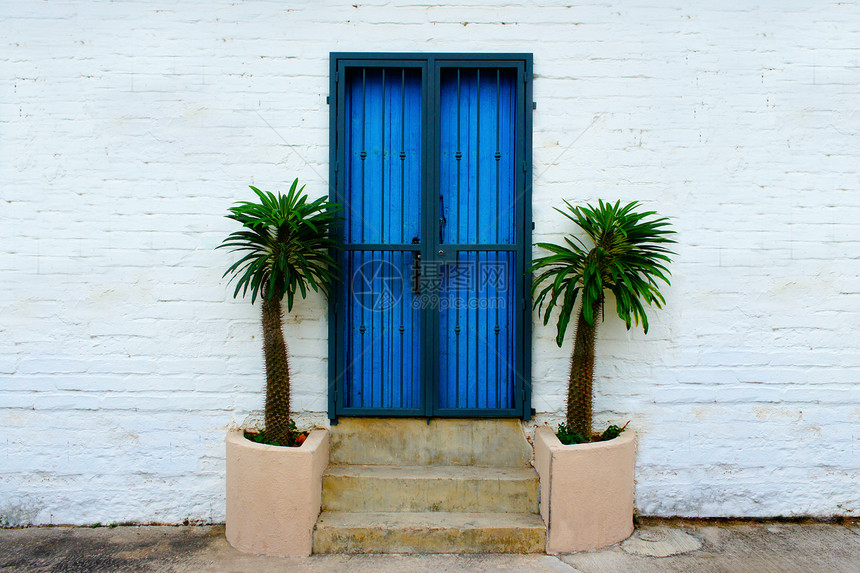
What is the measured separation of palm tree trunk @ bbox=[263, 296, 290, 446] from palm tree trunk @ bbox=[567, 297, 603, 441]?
1.59m

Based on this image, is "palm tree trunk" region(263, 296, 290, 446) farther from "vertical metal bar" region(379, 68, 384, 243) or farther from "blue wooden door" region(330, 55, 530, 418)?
"vertical metal bar" region(379, 68, 384, 243)

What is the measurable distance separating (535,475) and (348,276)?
5.19 feet

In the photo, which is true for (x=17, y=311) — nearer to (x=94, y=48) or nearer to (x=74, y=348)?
(x=74, y=348)

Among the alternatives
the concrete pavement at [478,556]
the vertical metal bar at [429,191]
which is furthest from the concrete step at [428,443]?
the concrete pavement at [478,556]

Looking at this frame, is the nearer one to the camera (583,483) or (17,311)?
(583,483)

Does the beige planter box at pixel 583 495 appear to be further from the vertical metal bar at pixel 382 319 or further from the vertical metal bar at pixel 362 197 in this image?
the vertical metal bar at pixel 362 197

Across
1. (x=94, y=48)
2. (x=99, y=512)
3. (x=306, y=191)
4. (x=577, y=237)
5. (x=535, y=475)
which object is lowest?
(x=99, y=512)

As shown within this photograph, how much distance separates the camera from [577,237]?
11.5 ft

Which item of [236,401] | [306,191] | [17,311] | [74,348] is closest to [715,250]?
[306,191]

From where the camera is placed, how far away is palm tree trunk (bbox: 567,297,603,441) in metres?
3.28

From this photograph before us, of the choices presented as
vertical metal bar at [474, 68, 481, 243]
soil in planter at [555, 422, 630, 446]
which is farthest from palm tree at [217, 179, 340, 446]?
soil in planter at [555, 422, 630, 446]

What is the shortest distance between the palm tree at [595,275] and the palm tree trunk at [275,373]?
4.76 feet

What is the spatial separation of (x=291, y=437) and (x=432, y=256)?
1.31 meters

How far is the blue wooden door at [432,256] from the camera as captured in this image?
352 centimetres
